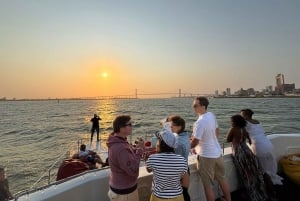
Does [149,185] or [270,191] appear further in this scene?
[270,191]

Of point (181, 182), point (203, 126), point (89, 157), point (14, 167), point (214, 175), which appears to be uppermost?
point (203, 126)

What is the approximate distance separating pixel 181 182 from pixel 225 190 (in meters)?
1.31

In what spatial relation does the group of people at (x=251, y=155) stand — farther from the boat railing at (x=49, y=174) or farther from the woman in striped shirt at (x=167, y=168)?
the boat railing at (x=49, y=174)

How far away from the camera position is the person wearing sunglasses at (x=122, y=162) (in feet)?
8.24

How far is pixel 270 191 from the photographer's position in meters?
4.46

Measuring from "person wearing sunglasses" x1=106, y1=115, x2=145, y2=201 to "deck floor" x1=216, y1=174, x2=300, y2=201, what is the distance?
7.79ft

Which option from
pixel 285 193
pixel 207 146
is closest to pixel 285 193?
pixel 285 193

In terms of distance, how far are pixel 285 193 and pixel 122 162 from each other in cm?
343

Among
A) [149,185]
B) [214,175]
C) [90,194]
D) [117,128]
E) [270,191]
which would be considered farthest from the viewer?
[270,191]

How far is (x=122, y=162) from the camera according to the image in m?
2.50

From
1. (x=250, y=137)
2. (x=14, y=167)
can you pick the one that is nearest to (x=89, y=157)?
(x=250, y=137)

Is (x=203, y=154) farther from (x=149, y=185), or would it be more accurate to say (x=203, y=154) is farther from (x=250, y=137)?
(x=250, y=137)

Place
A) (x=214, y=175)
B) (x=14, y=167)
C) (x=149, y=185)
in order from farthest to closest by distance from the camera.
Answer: (x=14, y=167) < (x=214, y=175) < (x=149, y=185)

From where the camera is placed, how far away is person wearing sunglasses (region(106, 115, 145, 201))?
251 cm
